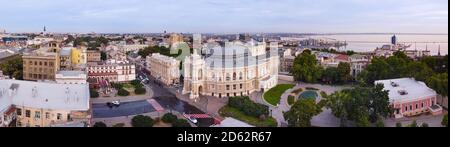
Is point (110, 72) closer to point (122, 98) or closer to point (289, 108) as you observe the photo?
point (122, 98)

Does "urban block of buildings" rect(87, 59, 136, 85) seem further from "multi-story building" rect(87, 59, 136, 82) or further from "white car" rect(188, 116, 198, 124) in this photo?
"white car" rect(188, 116, 198, 124)

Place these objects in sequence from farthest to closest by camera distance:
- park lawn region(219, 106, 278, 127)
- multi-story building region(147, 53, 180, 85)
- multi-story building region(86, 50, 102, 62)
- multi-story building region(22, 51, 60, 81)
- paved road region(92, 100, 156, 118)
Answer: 1. multi-story building region(86, 50, 102, 62)
2. multi-story building region(147, 53, 180, 85)
3. multi-story building region(22, 51, 60, 81)
4. paved road region(92, 100, 156, 118)
5. park lawn region(219, 106, 278, 127)

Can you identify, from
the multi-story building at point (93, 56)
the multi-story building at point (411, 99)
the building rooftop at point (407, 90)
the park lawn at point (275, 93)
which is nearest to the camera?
the multi-story building at point (411, 99)

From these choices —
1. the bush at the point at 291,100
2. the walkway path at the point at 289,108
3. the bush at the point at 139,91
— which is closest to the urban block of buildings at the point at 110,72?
the bush at the point at 139,91

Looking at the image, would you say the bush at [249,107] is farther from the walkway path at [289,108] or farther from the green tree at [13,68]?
the green tree at [13,68]

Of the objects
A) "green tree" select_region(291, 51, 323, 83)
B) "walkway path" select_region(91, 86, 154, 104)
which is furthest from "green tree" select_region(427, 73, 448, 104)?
"walkway path" select_region(91, 86, 154, 104)
